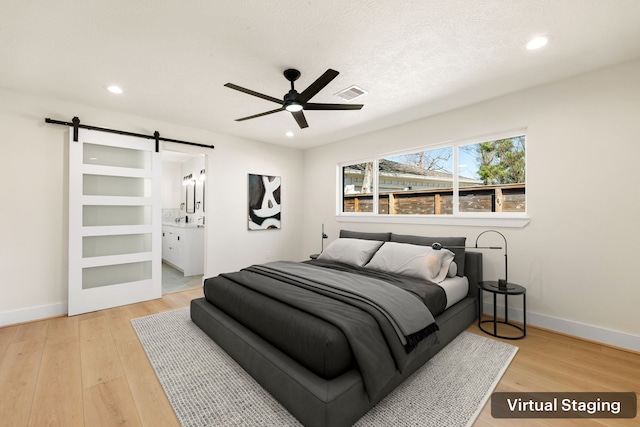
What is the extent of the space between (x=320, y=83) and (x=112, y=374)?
2727 mm

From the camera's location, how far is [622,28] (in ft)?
6.53

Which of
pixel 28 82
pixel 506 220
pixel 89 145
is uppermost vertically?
pixel 28 82

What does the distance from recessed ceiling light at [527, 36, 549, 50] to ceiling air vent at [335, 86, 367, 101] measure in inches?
56.5

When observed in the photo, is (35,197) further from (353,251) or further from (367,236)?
(367,236)

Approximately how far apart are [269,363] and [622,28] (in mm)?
A: 3452

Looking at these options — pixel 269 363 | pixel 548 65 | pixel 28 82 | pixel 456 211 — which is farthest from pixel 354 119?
pixel 28 82

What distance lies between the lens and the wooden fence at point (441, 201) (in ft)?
10.5

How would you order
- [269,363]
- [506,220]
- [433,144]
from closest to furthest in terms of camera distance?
1. [269,363]
2. [506,220]
3. [433,144]

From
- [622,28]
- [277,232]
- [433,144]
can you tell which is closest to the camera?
[622,28]

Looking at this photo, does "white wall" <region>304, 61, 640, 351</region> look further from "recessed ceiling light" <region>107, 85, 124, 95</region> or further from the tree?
"recessed ceiling light" <region>107, 85, 124, 95</region>

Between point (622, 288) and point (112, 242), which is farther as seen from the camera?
point (112, 242)

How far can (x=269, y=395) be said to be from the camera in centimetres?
182

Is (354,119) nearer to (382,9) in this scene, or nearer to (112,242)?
(382,9)

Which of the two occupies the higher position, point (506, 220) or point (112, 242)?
point (506, 220)
